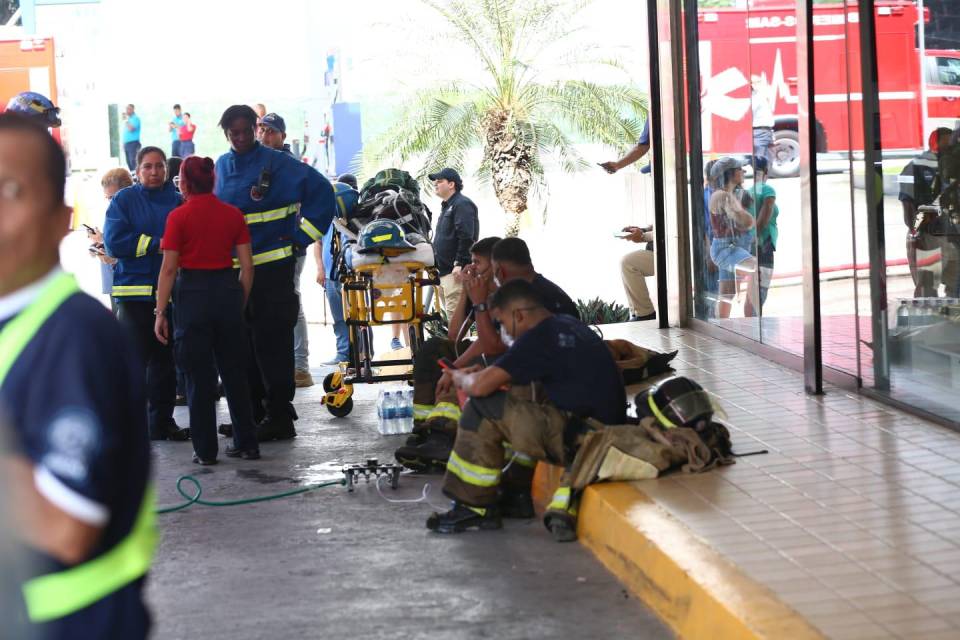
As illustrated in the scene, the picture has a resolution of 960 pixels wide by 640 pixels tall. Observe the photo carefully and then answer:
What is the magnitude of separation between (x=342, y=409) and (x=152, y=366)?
4.87 ft

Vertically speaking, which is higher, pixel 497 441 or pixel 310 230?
pixel 310 230

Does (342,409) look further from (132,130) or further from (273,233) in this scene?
(132,130)

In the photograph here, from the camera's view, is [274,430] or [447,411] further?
[274,430]

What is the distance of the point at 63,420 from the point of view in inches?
82.2

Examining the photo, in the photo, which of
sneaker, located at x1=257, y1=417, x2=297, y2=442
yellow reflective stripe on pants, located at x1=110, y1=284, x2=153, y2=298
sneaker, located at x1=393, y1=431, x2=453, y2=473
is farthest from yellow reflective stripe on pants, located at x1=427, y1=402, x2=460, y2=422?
yellow reflective stripe on pants, located at x1=110, y1=284, x2=153, y2=298

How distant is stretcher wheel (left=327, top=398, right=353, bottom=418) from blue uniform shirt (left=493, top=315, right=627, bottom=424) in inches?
150

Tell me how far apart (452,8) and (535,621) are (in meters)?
16.6

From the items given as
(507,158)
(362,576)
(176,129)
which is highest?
(176,129)

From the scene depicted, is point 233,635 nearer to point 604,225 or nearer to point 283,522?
point 283,522

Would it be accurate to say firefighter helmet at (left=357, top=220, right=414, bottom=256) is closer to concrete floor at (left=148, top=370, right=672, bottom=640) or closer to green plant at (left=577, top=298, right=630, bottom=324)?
concrete floor at (left=148, top=370, right=672, bottom=640)

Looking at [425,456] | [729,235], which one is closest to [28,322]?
[425,456]

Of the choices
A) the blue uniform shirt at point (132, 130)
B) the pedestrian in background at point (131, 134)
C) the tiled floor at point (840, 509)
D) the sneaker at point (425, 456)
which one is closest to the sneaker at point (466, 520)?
the tiled floor at point (840, 509)

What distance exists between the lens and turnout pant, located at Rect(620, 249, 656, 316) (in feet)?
44.8

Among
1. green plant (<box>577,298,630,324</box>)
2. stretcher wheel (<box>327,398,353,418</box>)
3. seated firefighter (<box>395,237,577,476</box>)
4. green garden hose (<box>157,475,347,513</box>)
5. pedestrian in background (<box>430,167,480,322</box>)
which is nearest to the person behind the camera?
green garden hose (<box>157,475,347,513</box>)
